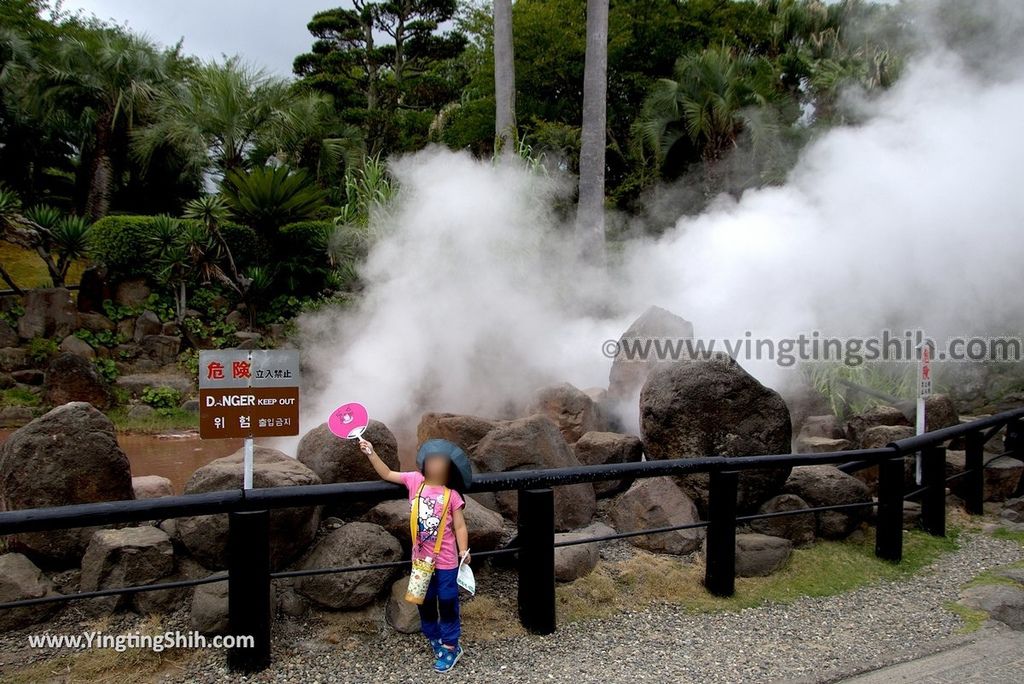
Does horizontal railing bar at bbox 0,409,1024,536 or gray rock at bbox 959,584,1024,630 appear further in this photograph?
gray rock at bbox 959,584,1024,630

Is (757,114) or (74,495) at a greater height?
(757,114)

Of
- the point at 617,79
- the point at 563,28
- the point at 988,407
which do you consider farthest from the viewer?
the point at 617,79

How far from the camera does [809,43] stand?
20469 millimetres

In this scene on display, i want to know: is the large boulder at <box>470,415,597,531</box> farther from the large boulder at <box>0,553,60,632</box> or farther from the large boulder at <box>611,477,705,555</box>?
the large boulder at <box>0,553,60,632</box>

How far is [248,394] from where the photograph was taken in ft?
11.4

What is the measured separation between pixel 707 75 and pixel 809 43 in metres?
4.99

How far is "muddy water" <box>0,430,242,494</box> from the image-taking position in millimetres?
7605

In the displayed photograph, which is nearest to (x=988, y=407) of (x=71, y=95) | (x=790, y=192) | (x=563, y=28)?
Result: (x=790, y=192)

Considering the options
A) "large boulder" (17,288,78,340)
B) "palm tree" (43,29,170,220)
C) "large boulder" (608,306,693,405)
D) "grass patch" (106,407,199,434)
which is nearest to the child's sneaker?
"large boulder" (608,306,693,405)

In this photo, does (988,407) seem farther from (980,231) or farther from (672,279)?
(672,279)

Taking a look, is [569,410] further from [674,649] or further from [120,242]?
[120,242]

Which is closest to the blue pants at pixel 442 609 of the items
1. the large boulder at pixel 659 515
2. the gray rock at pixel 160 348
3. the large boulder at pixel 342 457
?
the large boulder at pixel 342 457

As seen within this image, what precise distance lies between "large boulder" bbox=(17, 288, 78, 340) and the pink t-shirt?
11.2m

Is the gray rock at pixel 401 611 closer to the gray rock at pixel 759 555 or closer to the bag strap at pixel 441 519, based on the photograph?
the bag strap at pixel 441 519
